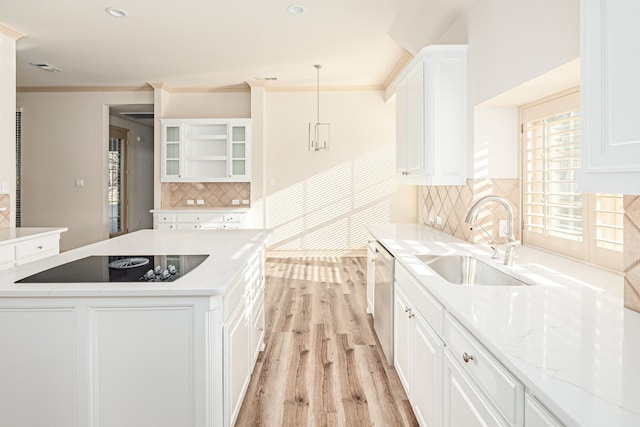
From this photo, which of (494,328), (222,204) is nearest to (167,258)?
(494,328)

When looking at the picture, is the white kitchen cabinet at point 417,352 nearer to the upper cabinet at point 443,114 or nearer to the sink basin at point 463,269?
the sink basin at point 463,269

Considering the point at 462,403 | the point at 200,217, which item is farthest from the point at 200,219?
the point at 462,403

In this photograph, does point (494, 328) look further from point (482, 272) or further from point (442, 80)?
point (442, 80)

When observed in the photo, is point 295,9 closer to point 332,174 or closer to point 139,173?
point 332,174

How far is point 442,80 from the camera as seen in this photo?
298 centimetres

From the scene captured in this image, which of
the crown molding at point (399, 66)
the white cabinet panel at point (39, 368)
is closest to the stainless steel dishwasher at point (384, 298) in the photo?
the white cabinet panel at point (39, 368)

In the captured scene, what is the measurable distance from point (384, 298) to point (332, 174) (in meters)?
4.09

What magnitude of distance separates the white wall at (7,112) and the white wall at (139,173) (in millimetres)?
3613

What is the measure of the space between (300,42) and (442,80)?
222 cm

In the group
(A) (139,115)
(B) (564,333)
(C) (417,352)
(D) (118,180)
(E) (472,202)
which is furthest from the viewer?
(A) (139,115)

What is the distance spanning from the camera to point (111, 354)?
1543 mm

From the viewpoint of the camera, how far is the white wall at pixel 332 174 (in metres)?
6.58

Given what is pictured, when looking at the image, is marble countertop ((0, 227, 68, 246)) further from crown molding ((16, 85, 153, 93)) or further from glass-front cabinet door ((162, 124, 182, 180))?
crown molding ((16, 85, 153, 93))

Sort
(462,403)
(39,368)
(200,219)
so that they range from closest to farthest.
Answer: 1. (462,403)
2. (39,368)
3. (200,219)
